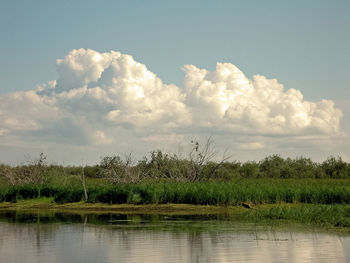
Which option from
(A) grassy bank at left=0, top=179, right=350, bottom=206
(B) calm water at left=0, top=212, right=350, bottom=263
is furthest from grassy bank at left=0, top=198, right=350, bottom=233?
(B) calm water at left=0, top=212, right=350, bottom=263

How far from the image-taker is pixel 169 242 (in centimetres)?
1523

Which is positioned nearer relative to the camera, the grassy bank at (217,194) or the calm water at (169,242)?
the calm water at (169,242)

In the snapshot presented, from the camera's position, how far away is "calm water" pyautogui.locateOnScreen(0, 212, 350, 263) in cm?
1284

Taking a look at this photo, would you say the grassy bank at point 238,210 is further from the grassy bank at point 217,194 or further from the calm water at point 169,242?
the calm water at point 169,242

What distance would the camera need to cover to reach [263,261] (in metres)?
12.1

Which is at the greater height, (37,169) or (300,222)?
(37,169)

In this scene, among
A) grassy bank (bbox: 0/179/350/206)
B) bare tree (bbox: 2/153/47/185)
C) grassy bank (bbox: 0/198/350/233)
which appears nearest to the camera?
grassy bank (bbox: 0/198/350/233)

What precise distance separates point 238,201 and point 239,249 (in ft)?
42.4

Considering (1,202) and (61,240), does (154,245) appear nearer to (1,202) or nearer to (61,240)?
(61,240)

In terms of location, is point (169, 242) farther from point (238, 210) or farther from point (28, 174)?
point (28, 174)

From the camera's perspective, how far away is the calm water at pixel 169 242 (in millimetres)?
12843

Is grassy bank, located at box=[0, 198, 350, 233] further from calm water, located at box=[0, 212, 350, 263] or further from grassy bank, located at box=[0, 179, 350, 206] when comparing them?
calm water, located at box=[0, 212, 350, 263]

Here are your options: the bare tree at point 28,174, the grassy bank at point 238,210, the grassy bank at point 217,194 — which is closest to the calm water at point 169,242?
the grassy bank at point 238,210

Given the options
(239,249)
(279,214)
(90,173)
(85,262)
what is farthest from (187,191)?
(90,173)
